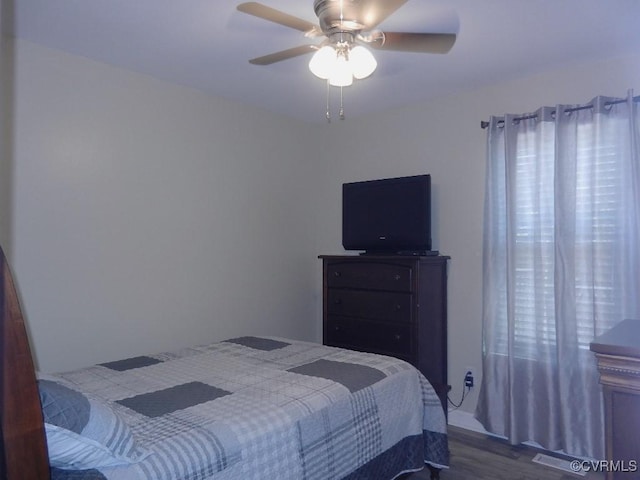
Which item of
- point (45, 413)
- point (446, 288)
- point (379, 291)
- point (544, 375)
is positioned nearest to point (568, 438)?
point (544, 375)

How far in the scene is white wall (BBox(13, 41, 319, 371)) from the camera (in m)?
2.65

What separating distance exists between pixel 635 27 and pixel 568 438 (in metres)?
2.37

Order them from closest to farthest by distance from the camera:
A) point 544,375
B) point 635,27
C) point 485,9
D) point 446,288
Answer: point 485,9 < point 635,27 < point 544,375 < point 446,288

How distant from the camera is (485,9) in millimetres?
2238

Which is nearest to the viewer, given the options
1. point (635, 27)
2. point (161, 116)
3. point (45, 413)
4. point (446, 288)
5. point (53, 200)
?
point (45, 413)

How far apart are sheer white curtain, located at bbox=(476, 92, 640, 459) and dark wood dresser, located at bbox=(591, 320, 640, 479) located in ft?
5.31

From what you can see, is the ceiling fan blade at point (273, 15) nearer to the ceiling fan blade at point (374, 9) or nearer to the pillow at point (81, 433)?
the ceiling fan blade at point (374, 9)

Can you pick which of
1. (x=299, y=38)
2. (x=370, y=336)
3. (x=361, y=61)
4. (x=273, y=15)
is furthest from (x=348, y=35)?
(x=370, y=336)

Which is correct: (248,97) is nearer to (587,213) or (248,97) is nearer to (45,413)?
(587,213)

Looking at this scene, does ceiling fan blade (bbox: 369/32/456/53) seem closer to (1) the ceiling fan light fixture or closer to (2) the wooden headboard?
(1) the ceiling fan light fixture

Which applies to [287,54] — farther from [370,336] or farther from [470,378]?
[470,378]

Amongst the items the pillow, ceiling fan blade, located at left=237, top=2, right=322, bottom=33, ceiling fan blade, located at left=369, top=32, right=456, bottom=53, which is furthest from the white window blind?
the pillow

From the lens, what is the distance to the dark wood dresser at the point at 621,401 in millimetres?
1292

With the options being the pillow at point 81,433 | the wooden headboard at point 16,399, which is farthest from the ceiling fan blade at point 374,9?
the pillow at point 81,433
